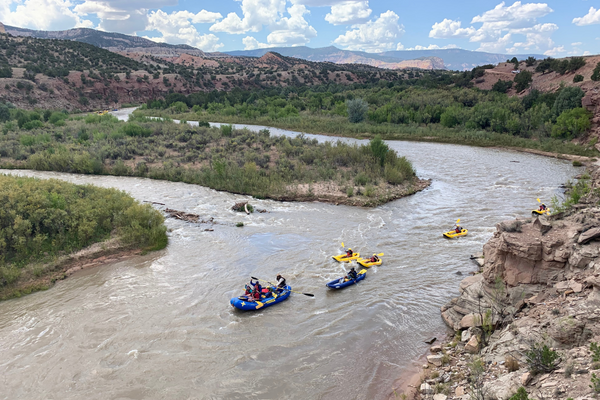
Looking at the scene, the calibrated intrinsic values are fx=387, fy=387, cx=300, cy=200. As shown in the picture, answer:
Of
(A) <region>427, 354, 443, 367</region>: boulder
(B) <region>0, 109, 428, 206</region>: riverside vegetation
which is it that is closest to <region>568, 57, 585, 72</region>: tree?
(B) <region>0, 109, 428, 206</region>: riverside vegetation

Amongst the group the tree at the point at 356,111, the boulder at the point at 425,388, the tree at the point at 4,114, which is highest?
the tree at the point at 356,111

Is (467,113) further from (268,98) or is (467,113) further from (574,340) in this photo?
(574,340)

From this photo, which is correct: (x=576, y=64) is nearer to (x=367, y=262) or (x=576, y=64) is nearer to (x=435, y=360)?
(x=367, y=262)

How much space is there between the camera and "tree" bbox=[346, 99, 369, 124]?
52969 millimetres

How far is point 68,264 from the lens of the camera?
15055 millimetres

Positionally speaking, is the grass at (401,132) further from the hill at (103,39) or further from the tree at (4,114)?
the hill at (103,39)

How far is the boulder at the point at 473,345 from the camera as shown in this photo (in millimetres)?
9181

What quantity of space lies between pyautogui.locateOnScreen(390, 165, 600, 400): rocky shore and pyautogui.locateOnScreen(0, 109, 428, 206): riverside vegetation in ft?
41.0

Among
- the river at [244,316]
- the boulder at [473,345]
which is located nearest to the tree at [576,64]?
the river at [244,316]

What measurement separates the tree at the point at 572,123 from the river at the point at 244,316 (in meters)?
21.6

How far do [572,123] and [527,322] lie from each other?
36.7 m

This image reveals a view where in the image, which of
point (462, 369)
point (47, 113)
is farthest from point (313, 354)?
A: point (47, 113)

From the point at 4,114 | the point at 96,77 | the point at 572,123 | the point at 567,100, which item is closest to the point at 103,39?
the point at 96,77

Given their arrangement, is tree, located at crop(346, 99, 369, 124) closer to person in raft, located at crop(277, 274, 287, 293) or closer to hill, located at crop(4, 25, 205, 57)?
person in raft, located at crop(277, 274, 287, 293)
